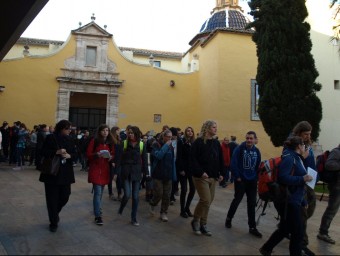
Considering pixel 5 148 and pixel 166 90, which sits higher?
pixel 166 90

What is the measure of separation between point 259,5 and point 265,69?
3005 millimetres

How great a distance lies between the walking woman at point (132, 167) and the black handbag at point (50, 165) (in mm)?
1262

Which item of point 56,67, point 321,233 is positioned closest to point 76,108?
point 56,67

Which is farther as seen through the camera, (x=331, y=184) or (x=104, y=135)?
(x=104, y=135)

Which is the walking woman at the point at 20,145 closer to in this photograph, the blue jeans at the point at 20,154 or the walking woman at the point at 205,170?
the blue jeans at the point at 20,154

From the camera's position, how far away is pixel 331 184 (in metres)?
6.34

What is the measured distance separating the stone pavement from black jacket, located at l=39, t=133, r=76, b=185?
84 centimetres

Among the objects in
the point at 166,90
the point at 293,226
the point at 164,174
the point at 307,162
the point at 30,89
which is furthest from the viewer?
the point at 166,90

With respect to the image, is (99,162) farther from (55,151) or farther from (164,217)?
(164,217)

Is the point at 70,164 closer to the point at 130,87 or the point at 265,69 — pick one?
the point at 265,69

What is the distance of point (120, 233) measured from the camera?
6184mm

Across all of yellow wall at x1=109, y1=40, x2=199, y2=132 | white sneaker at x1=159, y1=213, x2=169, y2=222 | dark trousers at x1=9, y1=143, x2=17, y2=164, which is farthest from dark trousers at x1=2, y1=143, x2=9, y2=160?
white sneaker at x1=159, y1=213, x2=169, y2=222

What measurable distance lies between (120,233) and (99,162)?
1.40 meters


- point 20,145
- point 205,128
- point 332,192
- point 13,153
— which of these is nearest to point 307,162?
point 332,192
